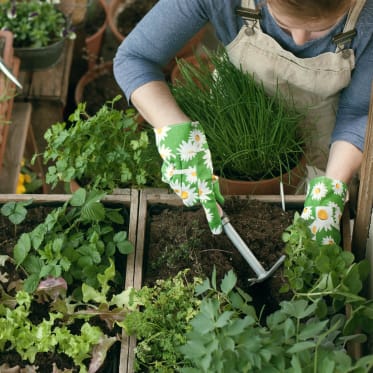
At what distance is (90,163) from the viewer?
4.62ft

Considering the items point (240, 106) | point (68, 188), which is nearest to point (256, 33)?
point (240, 106)

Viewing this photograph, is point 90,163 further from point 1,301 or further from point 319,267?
point 319,267

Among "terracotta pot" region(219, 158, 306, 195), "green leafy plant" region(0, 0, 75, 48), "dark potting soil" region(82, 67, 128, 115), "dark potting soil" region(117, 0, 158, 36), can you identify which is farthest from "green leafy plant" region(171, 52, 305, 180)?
"dark potting soil" region(117, 0, 158, 36)

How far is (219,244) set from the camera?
1.31 meters

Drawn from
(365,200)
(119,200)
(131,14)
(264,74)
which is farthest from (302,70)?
(131,14)

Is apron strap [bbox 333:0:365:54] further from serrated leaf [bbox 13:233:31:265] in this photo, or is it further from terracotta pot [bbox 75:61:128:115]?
terracotta pot [bbox 75:61:128:115]

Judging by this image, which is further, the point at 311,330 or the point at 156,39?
the point at 156,39

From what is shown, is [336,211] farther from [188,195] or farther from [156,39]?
[156,39]

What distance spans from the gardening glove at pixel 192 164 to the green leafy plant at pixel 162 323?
0.17m

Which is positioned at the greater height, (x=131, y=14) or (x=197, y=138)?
(x=131, y=14)

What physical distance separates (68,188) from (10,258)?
262 mm

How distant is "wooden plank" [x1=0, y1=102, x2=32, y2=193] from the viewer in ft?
5.63

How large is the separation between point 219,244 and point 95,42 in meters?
1.27

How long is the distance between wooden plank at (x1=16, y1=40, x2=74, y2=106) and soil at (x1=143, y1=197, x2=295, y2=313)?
732mm
